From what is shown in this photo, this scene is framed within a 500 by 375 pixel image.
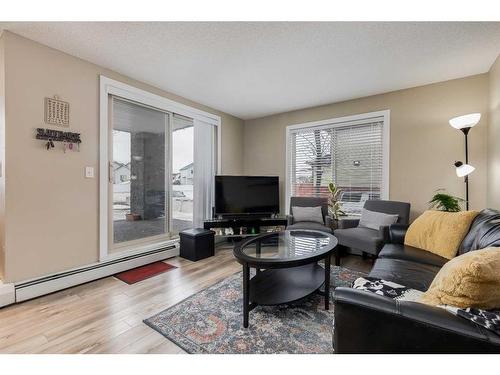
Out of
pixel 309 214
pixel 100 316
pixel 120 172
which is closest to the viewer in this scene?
pixel 100 316

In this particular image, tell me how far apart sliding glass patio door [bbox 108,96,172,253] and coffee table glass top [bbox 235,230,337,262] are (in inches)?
71.4

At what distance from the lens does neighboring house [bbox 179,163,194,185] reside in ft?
12.4

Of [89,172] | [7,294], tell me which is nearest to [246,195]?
[89,172]

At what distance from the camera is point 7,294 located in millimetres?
2031

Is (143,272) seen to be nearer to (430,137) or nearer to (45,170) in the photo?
(45,170)

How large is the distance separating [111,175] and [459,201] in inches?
167

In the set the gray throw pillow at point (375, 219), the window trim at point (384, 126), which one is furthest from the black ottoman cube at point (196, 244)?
the window trim at point (384, 126)

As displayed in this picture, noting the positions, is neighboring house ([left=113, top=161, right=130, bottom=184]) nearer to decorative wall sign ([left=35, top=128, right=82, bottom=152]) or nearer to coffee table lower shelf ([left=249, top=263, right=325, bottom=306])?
decorative wall sign ([left=35, top=128, right=82, bottom=152])

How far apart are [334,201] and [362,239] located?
1075mm

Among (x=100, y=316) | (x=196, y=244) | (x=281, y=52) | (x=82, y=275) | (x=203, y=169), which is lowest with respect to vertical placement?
(x=100, y=316)
